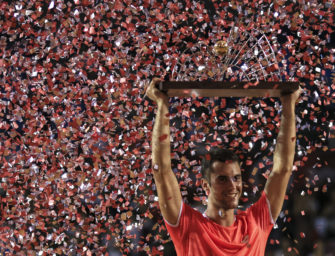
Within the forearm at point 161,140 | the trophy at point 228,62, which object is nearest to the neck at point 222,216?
the forearm at point 161,140

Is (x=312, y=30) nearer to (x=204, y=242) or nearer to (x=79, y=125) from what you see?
(x=79, y=125)

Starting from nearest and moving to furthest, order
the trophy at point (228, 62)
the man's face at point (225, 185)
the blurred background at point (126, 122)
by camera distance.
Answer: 1. the man's face at point (225, 185)
2. the trophy at point (228, 62)
3. the blurred background at point (126, 122)

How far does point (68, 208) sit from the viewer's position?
3.33 m

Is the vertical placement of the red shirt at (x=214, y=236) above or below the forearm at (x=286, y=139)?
below

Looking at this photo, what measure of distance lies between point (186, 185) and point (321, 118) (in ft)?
3.55

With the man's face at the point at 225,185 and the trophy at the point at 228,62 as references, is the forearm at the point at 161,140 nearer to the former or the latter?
the man's face at the point at 225,185

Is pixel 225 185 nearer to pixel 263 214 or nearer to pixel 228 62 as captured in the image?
pixel 263 214

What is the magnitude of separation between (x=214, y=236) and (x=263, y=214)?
286mm

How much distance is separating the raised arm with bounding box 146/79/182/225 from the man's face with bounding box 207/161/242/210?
0.18m

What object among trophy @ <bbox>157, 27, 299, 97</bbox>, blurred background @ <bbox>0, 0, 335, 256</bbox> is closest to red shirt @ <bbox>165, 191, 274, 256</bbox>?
trophy @ <bbox>157, 27, 299, 97</bbox>

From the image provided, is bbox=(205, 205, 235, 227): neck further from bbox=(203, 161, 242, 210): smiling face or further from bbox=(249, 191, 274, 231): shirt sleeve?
bbox=(249, 191, 274, 231): shirt sleeve

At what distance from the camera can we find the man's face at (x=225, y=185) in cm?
198

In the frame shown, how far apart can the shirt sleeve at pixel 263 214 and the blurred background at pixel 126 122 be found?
119 centimetres

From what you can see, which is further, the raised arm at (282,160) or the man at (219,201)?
the raised arm at (282,160)
